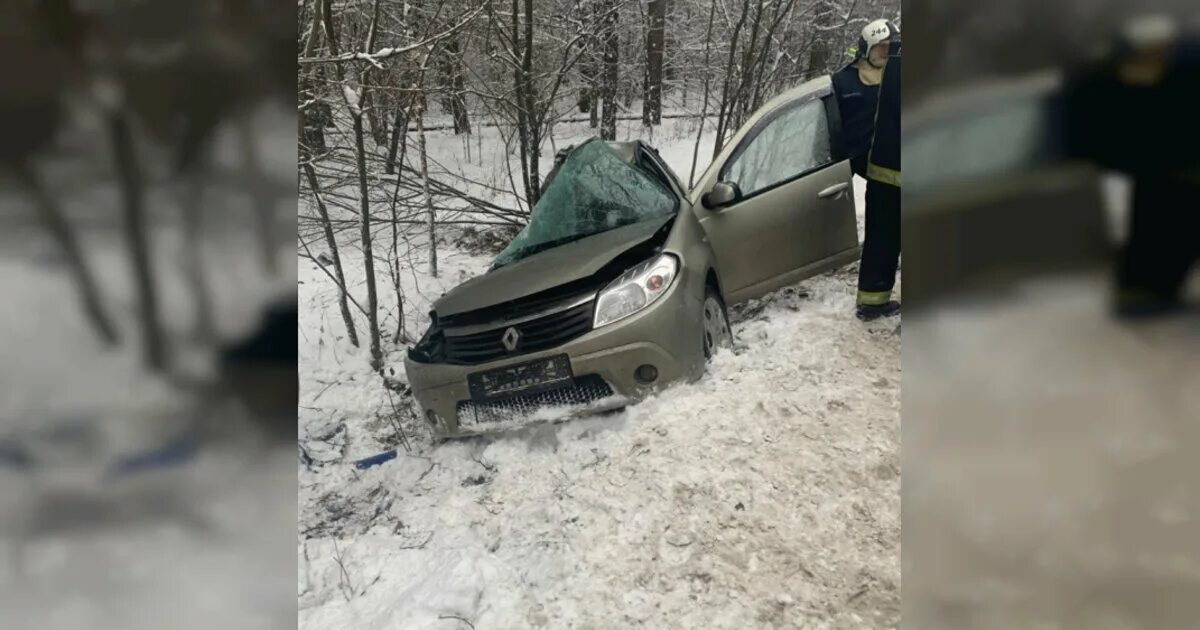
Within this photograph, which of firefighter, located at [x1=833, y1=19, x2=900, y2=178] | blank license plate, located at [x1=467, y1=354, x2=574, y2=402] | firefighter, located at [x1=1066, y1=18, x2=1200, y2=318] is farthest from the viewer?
blank license plate, located at [x1=467, y1=354, x2=574, y2=402]

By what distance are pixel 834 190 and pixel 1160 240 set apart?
3.04ft

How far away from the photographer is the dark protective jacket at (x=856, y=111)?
6.09ft

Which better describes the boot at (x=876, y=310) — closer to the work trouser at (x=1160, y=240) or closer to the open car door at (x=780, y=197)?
the open car door at (x=780, y=197)

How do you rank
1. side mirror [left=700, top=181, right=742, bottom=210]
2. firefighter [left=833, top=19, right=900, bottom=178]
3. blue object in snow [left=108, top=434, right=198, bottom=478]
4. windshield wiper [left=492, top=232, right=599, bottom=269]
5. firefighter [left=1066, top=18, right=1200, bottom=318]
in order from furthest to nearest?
side mirror [left=700, top=181, right=742, bottom=210]
windshield wiper [left=492, top=232, right=599, bottom=269]
firefighter [left=833, top=19, right=900, bottom=178]
blue object in snow [left=108, top=434, right=198, bottom=478]
firefighter [left=1066, top=18, right=1200, bottom=318]

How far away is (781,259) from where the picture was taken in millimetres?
2090

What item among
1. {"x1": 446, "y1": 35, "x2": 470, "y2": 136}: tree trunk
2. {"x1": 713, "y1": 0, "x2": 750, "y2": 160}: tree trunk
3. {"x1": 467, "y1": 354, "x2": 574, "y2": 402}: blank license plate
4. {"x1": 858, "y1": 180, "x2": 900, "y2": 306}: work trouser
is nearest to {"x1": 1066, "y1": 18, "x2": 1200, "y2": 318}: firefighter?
{"x1": 858, "y1": 180, "x2": 900, "y2": 306}: work trouser

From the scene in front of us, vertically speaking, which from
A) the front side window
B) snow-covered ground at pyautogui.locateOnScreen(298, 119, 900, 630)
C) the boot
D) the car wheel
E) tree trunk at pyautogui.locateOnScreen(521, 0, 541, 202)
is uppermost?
tree trunk at pyautogui.locateOnScreen(521, 0, 541, 202)

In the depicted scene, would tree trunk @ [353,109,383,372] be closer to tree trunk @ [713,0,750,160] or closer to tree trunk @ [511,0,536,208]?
tree trunk @ [511,0,536,208]

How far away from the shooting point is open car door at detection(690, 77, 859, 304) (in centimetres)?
196

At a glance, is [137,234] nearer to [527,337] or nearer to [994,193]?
[527,337]

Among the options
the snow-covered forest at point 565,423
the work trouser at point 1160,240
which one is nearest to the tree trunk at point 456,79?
the snow-covered forest at point 565,423

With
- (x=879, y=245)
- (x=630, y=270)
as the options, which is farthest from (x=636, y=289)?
(x=879, y=245)

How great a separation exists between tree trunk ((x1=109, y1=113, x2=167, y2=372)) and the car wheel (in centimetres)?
133

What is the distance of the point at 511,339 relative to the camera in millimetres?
1888
